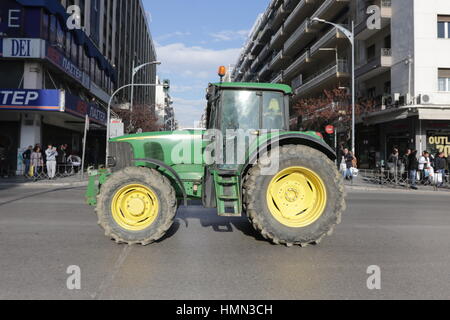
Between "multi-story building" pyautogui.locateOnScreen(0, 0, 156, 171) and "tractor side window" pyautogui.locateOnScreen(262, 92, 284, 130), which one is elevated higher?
"multi-story building" pyautogui.locateOnScreen(0, 0, 156, 171)

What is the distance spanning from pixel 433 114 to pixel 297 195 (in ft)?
57.0

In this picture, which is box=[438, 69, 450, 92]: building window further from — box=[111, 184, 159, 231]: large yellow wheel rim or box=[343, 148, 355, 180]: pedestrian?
box=[111, 184, 159, 231]: large yellow wheel rim

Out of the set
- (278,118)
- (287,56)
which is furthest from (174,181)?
(287,56)

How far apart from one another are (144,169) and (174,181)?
68 centimetres

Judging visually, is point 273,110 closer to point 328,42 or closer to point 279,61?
point 328,42

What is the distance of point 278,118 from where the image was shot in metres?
5.54

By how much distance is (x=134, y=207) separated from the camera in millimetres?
4922

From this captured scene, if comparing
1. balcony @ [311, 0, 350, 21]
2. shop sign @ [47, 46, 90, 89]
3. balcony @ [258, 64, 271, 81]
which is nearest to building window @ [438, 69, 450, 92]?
balcony @ [311, 0, 350, 21]

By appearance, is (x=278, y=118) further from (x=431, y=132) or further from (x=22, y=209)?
(x=431, y=132)

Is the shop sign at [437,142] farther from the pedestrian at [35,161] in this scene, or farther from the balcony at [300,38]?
the pedestrian at [35,161]

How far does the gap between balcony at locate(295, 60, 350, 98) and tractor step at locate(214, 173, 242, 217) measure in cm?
2422

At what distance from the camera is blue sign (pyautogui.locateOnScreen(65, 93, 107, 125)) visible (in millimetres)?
19172

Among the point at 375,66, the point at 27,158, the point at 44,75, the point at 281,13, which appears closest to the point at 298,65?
the point at 281,13

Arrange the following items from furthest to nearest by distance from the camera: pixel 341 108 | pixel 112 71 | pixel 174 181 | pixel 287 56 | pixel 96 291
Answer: pixel 287 56 → pixel 112 71 → pixel 341 108 → pixel 174 181 → pixel 96 291
